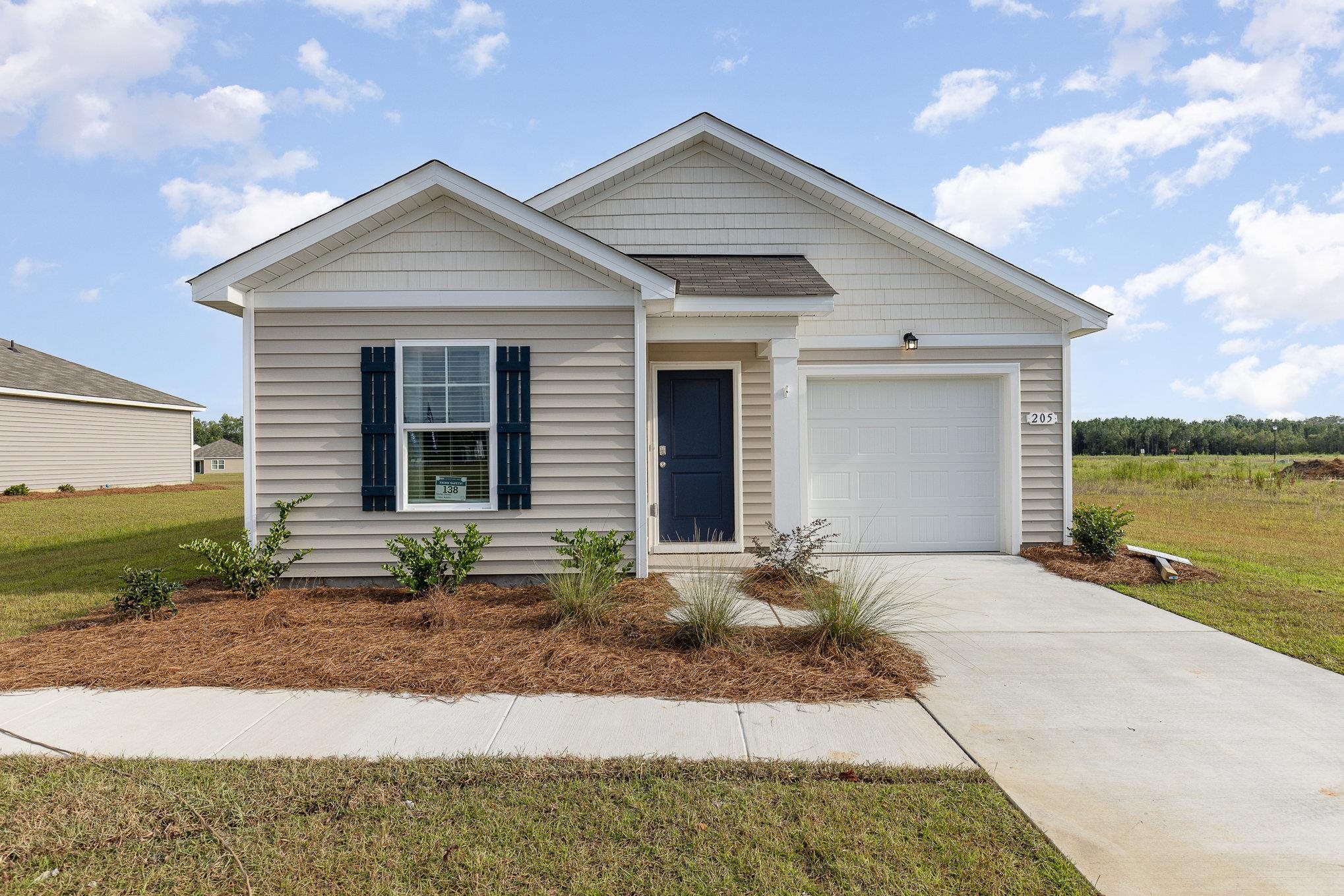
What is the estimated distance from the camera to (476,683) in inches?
166

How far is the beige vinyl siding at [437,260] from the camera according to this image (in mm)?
6641

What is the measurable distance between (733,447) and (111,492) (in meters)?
25.0

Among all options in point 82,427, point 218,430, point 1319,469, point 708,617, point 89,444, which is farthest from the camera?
point 218,430

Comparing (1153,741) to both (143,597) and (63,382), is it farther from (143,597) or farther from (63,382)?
(63,382)

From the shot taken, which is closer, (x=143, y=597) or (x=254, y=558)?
(x=143, y=597)

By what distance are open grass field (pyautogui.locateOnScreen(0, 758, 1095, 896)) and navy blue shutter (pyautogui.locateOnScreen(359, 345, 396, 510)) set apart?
11.5 feet

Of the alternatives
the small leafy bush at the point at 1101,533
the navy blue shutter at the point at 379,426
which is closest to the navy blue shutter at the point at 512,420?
the navy blue shutter at the point at 379,426

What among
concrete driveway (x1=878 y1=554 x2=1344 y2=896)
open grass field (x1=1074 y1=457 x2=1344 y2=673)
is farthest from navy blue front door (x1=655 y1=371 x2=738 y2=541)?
open grass field (x1=1074 y1=457 x2=1344 y2=673)

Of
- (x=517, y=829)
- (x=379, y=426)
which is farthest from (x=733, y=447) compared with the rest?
(x=517, y=829)

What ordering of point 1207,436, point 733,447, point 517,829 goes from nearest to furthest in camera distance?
point 517,829, point 733,447, point 1207,436

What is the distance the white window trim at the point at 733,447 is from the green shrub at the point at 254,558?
381 centimetres

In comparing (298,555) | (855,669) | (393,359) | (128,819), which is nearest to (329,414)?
(393,359)

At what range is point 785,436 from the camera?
7562 mm

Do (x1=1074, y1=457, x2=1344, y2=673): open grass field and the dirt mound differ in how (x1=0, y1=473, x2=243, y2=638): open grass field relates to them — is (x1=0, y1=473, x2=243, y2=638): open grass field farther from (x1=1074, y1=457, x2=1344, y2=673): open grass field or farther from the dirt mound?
the dirt mound
